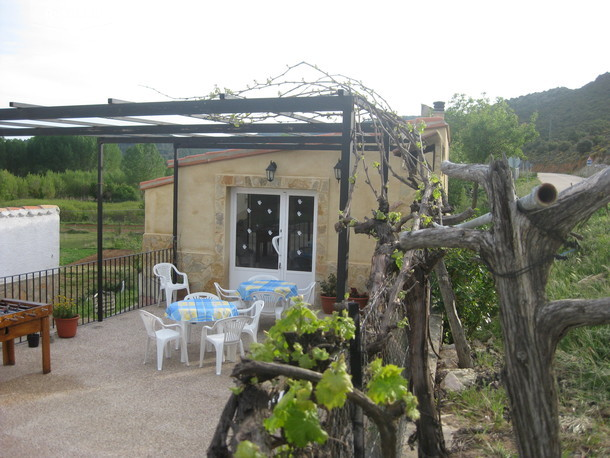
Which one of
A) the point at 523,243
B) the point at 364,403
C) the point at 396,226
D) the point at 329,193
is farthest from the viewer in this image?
the point at 329,193

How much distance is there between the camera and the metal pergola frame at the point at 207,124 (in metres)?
5.11

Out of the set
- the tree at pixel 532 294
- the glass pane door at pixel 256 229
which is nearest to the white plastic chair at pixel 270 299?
the glass pane door at pixel 256 229

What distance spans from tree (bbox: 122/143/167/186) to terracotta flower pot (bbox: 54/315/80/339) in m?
37.9

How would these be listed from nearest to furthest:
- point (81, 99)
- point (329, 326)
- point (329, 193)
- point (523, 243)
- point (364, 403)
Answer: point (364, 403) < point (329, 326) < point (523, 243) < point (81, 99) < point (329, 193)

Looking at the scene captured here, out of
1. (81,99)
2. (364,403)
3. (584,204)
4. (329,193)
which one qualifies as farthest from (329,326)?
(329,193)

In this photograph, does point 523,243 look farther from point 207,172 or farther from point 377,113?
point 207,172

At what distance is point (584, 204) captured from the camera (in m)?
2.16

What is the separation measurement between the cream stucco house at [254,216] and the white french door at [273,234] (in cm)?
2

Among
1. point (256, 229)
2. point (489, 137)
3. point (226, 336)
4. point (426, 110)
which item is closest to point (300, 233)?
point (256, 229)

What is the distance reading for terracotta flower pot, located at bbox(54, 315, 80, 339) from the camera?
777 cm

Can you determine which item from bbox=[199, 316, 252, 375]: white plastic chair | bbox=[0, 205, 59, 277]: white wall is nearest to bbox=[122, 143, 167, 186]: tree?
bbox=[0, 205, 59, 277]: white wall

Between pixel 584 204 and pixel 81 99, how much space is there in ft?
19.2

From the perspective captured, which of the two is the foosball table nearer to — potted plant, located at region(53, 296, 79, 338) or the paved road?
potted plant, located at region(53, 296, 79, 338)

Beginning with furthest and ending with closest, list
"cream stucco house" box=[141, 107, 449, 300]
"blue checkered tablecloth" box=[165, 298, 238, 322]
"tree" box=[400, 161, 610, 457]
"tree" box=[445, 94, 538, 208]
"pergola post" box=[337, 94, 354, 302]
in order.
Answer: "tree" box=[445, 94, 538, 208]
"cream stucco house" box=[141, 107, 449, 300]
"blue checkered tablecloth" box=[165, 298, 238, 322]
"pergola post" box=[337, 94, 354, 302]
"tree" box=[400, 161, 610, 457]
